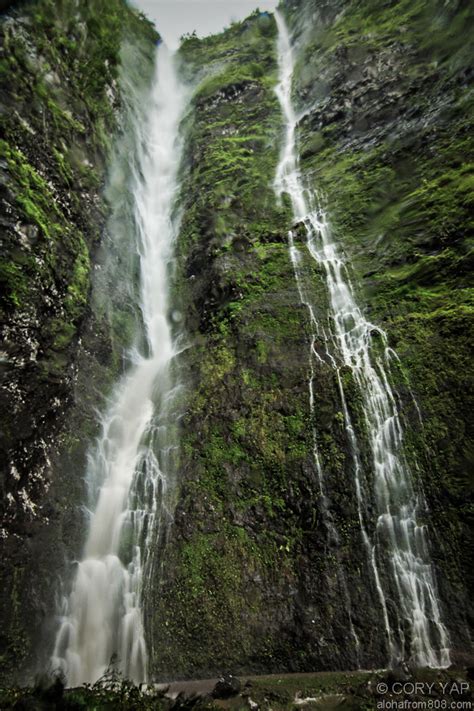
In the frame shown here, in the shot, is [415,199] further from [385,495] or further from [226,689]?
[226,689]

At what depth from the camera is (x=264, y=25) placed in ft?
95.2

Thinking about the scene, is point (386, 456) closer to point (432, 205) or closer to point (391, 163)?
point (432, 205)

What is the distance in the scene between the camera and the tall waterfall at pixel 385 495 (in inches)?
249

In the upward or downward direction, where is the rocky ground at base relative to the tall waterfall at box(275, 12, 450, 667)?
downward

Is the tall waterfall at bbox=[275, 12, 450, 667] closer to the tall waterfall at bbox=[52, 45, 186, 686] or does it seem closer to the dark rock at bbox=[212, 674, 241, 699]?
the dark rock at bbox=[212, 674, 241, 699]

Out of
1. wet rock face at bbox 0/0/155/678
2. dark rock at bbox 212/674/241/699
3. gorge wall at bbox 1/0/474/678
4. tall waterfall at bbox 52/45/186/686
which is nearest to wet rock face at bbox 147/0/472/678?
gorge wall at bbox 1/0/474/678

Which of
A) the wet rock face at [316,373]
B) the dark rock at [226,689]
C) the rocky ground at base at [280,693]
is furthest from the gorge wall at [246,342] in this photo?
the dark rock at [226,689]

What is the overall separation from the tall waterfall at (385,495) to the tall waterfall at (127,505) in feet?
12.8

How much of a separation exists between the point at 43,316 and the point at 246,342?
16.7 feet

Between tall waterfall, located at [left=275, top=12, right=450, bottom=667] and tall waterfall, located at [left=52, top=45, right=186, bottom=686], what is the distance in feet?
12.8

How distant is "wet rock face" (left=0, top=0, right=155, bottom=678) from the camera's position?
22.3 feet

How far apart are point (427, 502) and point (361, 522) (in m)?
1.25

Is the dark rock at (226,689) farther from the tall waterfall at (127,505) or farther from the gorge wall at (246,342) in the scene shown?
the tall waterfall at (127,505)

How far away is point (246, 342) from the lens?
35.5ft
